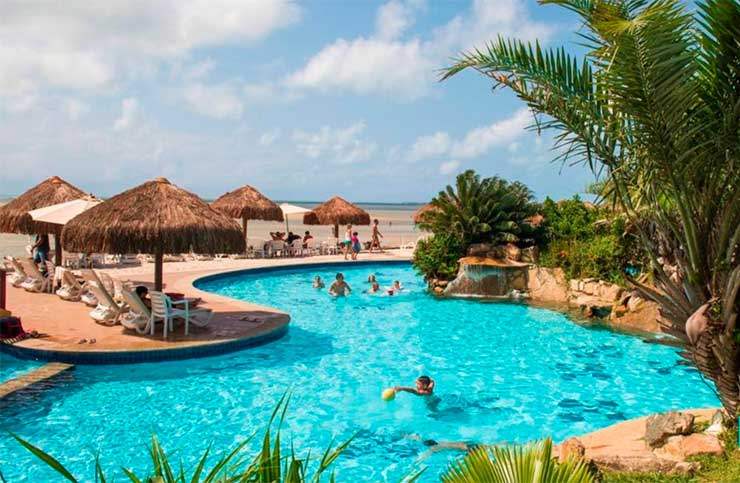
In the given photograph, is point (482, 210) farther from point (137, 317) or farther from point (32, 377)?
point (32, 377)

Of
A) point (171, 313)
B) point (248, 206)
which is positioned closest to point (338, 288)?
point (171, 313)

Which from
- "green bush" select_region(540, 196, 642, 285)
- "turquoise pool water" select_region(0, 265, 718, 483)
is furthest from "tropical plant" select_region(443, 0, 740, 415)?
"green bush" select_region(540, 196, 642, 285)

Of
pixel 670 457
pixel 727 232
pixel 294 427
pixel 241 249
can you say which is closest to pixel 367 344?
pixel 241 249

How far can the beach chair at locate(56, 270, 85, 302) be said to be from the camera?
43.2ft

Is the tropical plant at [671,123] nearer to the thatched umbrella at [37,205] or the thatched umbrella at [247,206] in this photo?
the thatched umbrella at [37,205]

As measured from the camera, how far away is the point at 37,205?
52.8 feet

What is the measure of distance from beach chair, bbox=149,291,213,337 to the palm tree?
353 inches

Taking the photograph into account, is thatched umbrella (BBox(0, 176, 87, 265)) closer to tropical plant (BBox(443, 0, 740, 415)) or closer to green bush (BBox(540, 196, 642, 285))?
green bush (BBox(540, 196, 642, 285))

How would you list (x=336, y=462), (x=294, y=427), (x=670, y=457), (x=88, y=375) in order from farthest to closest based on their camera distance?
1. (x=88, y=375)
2. (x=294, y=427)
3. (x=336, y=462)
4. (x=670, y=457)

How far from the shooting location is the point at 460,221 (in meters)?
17.8

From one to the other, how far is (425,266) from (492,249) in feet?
6.55

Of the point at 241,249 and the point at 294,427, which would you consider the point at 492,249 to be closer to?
the point at 241,249

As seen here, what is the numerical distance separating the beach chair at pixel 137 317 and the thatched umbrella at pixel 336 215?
1710 centimetres

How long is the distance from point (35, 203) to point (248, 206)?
9633 mm
